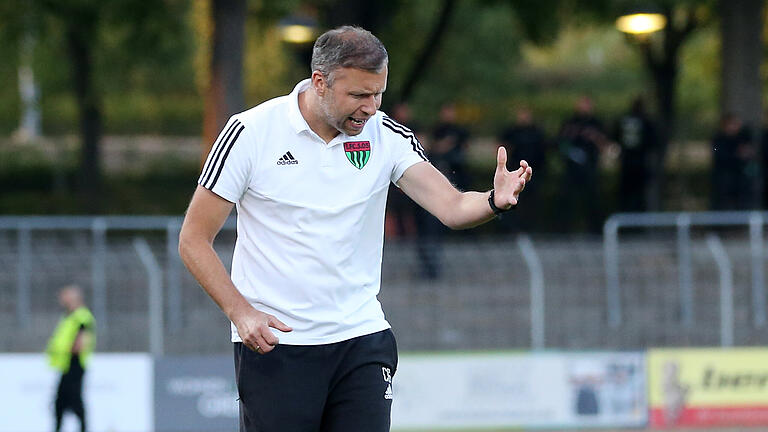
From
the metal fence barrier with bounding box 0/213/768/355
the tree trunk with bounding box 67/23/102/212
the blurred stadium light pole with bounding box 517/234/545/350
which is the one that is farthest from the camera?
the tree trunk with bounding box 67/23/102/212

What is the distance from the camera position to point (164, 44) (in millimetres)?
21625

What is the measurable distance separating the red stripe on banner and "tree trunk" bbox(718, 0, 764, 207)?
→ 6758mm

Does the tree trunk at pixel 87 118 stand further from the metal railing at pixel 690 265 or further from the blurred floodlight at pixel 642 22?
the metal railing at pixel 690 265

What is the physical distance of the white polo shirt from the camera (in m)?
4.18

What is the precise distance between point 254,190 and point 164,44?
17960 millimetres

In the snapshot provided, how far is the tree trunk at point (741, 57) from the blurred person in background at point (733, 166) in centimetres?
240

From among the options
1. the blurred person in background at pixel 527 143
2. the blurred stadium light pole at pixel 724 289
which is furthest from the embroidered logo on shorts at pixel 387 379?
the blurred person in background at pixel 527 143

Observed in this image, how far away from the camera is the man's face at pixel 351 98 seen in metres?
4.05

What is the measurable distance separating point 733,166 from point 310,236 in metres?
12.2

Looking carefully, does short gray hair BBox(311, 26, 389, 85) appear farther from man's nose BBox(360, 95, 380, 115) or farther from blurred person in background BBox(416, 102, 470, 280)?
blurred person in background BBox(416, 102, 470, 280)

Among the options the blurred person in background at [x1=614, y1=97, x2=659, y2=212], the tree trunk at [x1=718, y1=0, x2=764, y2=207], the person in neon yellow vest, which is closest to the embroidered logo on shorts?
the person in neon yellow vest

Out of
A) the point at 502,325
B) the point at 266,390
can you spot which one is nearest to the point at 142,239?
the point at 502,325

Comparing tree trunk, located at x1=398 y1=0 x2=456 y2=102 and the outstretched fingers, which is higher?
tree trunk, located at x1=398 y1=0 x2=456 y2=102

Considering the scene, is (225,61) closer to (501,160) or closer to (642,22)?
(642,22)
